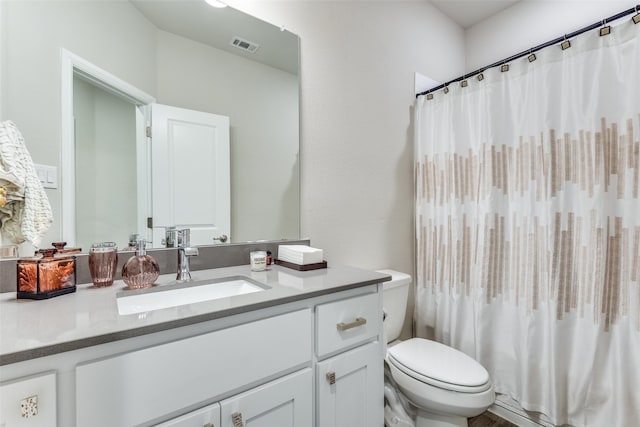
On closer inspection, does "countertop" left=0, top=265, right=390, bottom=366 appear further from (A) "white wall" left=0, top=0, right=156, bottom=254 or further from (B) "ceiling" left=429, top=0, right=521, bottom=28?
(B) "ceiling" left=429, top=0, right=521, bottom=28

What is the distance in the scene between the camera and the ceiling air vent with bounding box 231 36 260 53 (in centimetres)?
132

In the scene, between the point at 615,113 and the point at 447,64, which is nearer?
the point at 615,113

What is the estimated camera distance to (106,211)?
1.02 metres

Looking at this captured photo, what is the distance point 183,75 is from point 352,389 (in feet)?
4.49

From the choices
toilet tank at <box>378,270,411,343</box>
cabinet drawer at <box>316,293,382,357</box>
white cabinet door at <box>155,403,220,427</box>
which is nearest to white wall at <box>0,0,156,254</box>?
white cabinet door at <box>155,403,220,427</box>

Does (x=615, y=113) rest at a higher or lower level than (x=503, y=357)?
higher

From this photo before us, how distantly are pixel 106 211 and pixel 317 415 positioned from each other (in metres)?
0.99

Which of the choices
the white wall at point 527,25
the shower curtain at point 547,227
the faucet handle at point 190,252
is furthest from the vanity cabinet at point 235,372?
the white wall at point 527,25

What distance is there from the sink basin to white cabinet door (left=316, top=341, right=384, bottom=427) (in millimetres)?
348

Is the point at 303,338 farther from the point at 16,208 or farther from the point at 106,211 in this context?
the point at 16,208

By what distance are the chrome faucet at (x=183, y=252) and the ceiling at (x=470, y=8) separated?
2332mm

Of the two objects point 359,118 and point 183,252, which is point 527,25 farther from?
point 183,252

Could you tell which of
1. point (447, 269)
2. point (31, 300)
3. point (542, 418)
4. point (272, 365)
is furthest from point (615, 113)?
point (31, 300)

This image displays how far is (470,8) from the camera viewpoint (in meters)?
2.16
